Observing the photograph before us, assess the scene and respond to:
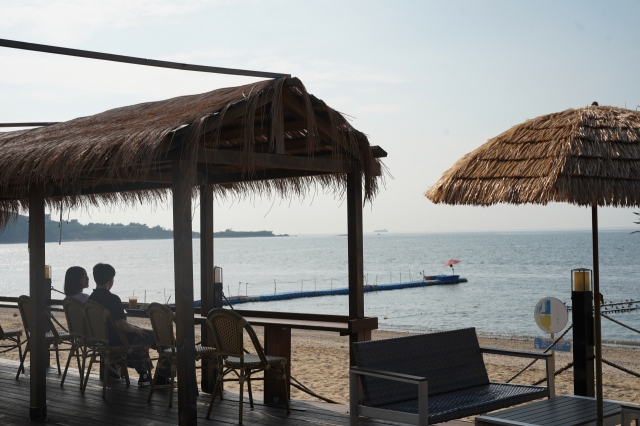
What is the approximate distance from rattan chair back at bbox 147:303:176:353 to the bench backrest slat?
1.87m

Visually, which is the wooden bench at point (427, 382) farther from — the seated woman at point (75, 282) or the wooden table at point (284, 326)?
the seated woman at point (75, 282)

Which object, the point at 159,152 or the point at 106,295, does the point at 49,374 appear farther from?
the point at 159,152

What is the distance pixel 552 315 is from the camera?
7.98 m

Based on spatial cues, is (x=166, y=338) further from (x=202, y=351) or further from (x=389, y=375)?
(x=389, y=375)

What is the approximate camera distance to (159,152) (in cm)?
430

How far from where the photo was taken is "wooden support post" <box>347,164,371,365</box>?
549 cm

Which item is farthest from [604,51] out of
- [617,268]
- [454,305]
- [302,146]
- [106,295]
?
[617,268]

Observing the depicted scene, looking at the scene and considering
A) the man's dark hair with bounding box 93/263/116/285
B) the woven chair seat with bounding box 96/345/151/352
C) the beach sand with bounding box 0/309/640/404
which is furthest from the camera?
the beach sand with bounding box 0/309/640/404

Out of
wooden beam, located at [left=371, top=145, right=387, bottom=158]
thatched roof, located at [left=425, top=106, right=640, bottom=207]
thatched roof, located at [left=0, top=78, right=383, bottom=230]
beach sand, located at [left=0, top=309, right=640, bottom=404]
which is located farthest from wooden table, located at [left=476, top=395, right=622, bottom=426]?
beach sand, located at [left=0, top=309, right=640, bottom=404]

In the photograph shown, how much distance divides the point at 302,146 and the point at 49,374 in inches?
142

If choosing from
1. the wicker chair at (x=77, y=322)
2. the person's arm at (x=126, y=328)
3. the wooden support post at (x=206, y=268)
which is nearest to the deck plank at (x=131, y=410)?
the wooden support post at (x=206, y=268)

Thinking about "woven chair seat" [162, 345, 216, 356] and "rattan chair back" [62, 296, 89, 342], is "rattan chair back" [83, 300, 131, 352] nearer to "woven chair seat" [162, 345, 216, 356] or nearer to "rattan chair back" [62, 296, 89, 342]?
"rattan chair back" [62, 296, 89, 342]

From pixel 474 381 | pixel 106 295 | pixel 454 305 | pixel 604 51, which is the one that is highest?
pixel 604 51

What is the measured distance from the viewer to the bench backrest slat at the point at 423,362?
4367 millimetres
